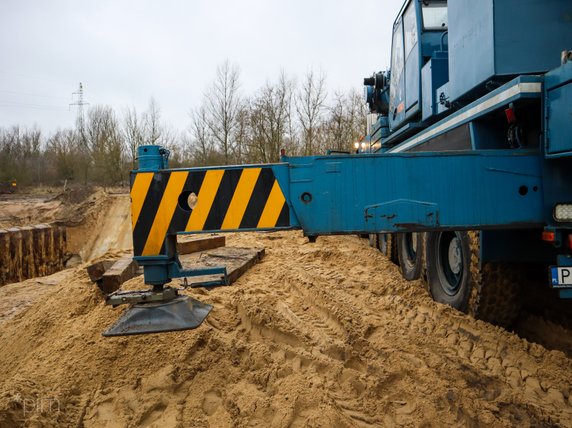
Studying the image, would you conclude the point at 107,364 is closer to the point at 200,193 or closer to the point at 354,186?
the point at 200,193

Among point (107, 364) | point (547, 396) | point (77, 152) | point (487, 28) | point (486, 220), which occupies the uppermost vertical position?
point (77, 152)

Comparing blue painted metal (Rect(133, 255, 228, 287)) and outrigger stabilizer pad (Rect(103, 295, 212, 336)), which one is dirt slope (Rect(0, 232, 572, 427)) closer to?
outrigger stabilizer pad (Rect(103, 295, 212, 336))

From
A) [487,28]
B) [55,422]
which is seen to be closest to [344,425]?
[55,422]

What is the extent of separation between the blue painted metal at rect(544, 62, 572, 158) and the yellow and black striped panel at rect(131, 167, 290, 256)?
147cm

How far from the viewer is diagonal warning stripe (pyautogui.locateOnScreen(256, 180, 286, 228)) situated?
221 centimetres

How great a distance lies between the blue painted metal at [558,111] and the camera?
6.87 feet

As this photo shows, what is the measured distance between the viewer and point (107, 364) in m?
2.82

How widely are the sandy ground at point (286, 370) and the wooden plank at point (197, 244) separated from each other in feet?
7.43

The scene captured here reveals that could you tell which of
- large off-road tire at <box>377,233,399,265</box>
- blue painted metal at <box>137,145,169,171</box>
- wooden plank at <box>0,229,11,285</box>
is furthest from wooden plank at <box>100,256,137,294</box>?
wooden plank at <box>0,229,11,285</box>

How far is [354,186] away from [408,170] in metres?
0.31

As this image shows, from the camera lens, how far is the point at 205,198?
222 centimetres

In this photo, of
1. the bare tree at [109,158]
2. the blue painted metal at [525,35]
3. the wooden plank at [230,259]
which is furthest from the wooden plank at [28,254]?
the bare tree at [109,158]

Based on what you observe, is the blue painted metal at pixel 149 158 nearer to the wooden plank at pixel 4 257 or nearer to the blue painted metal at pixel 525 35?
the blue painted metal at pixel 525 35

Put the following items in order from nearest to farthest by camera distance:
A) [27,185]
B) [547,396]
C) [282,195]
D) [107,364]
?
[282,195] < [547,396] < [107,364] < [27,185]
